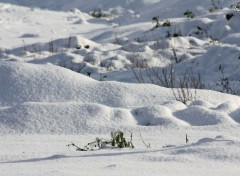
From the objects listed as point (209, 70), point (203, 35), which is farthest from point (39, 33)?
point (209, 70)

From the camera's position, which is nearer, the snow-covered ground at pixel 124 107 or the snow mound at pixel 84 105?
the snow-covered ground at pixel 124 107

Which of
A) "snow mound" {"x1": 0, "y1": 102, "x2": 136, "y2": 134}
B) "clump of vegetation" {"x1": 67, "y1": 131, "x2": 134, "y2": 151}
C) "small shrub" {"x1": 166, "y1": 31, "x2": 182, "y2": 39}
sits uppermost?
"small shrub" {"x1": 166, "y1": 31, "x2": 182, "y2": 39}

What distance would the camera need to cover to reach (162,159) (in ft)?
6.26

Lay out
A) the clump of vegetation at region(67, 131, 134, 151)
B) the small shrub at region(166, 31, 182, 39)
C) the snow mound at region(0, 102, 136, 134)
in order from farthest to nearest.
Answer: the small shrub at region(166, 31, 182, 39) → the snow mound at region(0, 102, 136, 134) → the clump of vegetation at region(67, 131, 134, 151)

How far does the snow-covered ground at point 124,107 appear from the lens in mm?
1892

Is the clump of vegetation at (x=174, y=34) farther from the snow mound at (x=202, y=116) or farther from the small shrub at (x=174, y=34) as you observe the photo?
the snow mound at (x=202, y=116)

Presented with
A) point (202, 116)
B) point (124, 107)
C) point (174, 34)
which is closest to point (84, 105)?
point (124, 107)

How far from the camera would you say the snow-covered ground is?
1.89 metres

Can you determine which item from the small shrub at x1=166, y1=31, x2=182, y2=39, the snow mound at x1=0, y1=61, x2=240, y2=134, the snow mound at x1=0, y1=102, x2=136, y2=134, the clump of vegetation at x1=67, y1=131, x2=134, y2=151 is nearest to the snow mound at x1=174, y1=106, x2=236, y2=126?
the snow mound at x1=0, y1=61, x2=240, y2=134

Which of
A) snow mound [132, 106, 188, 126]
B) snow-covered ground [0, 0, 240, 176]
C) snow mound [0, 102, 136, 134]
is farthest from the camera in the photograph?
snow mound [132, 106, 188, 126]

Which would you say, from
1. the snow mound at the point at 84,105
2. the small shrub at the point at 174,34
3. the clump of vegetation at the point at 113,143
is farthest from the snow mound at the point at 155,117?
the small shrub at the point at 174,34

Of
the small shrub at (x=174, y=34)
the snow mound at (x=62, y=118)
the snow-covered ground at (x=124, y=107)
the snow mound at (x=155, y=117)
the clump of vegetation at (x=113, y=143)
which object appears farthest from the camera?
the small shrub at (x=174, y=34)

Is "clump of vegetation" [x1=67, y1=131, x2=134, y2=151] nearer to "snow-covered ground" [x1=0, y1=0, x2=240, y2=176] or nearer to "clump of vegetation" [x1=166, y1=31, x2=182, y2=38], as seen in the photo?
"snow-covered ground" [x1=0, y1=0, x2=240, y2=176]

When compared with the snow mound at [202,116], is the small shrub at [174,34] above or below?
above
